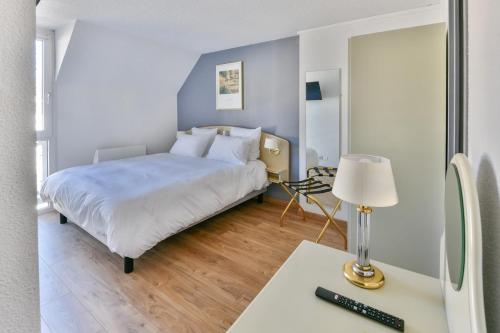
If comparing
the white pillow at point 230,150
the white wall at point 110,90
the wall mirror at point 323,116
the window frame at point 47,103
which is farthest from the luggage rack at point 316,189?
the window frame at point 47,103

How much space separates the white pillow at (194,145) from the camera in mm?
3920

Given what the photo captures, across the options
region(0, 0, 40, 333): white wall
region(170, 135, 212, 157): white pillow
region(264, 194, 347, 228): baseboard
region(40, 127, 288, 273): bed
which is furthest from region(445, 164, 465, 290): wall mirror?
region(170, 135, 212, 157): white pillow

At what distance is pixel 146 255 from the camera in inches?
94.0

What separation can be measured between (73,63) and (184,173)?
2140 millimetres

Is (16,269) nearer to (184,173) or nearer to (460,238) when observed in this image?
(460,238)

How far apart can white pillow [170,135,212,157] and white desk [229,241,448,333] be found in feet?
9.95

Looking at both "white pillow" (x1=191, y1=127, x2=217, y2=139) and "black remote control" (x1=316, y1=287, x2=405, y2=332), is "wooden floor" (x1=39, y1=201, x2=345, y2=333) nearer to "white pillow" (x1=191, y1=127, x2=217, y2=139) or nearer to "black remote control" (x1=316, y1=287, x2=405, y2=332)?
"black remote control" (x1=316, y1=287, x2=405, y2=332)

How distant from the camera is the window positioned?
3240mm

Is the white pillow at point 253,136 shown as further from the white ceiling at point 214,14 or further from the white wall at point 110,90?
the white wall at point 110,90

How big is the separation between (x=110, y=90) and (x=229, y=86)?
1.80m

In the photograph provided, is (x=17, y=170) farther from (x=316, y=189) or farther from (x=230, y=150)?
(x=230, y=150)

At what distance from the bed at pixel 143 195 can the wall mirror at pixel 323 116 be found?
0.84 meters

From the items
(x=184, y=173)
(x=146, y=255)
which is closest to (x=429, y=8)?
(x=184, y=173)

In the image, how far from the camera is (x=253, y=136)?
3.68 m
